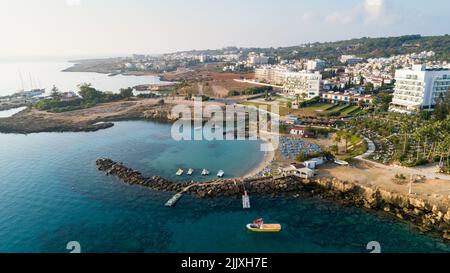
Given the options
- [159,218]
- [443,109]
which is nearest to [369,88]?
[443,109]

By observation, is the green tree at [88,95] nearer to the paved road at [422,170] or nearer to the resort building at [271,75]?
the resort building at [271,75]

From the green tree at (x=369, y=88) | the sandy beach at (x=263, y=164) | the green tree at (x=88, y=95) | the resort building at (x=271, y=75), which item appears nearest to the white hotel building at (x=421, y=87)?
the green tree at (x=369, y=88)

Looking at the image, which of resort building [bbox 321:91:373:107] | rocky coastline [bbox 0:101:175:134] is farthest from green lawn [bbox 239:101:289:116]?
rocky coastline [bbox 0:101:175:134]

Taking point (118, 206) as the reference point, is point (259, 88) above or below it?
above

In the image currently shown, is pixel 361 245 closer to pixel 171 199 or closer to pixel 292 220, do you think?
pixel 292 220

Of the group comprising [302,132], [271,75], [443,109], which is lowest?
[302,132]

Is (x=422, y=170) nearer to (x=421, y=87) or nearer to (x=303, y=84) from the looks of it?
(x=421, y=87)

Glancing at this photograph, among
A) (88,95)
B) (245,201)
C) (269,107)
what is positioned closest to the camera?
(245,201)

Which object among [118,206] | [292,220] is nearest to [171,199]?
[118,206]
